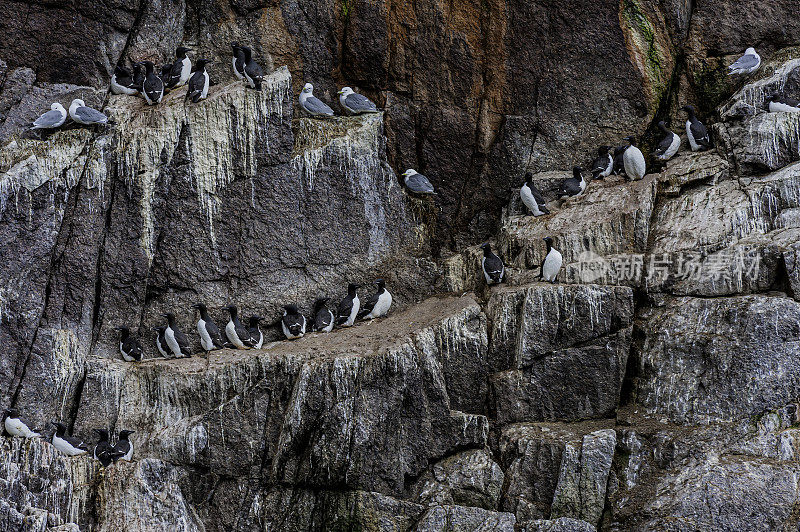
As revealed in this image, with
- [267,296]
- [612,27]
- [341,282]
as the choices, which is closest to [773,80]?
[612,27]

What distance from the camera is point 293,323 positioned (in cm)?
1609

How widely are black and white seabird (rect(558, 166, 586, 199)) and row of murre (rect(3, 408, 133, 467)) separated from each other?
24.6 ft

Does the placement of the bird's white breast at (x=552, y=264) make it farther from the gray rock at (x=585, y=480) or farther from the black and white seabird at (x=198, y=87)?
the black and white seabird at (x=198, y=87)

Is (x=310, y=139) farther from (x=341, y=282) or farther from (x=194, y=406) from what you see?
(x=194, y=406)

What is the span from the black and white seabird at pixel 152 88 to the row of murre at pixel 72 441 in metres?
5.11

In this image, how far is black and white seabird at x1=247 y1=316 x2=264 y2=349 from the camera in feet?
52.6

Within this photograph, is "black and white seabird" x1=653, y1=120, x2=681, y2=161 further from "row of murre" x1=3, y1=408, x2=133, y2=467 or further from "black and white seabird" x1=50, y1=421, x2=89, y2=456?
"black and white seabird" x1=50, y1=421, x2=89, y2=456

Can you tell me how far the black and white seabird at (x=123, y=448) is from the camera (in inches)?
552

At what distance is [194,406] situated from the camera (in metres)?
15.0

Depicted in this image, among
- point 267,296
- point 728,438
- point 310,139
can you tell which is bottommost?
point 267,296

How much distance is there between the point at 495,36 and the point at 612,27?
1961 millimetres

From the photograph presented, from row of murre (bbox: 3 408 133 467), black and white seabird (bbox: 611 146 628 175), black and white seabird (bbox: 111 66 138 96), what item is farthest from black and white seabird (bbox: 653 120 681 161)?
row of murre (bbox: 3 408 133 467)

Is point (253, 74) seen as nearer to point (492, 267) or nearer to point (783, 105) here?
point (492, 267)

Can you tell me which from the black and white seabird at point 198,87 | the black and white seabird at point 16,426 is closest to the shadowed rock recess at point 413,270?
the black and white seabird at point 198,87
